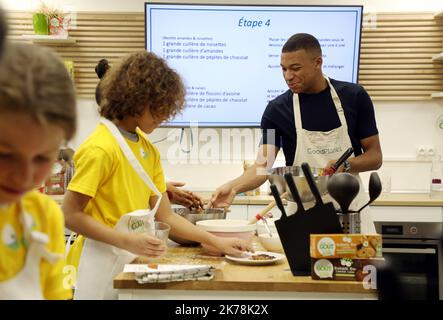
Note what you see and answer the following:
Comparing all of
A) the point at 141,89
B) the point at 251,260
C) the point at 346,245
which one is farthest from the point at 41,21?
the point at 346,245

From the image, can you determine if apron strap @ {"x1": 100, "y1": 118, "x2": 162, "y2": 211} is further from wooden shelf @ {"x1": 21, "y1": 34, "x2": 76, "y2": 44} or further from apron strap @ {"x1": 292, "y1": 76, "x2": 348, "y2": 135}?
wooden shelf @ {"x1": 21, "y1": 34, "x2": 76, "y2": 44}

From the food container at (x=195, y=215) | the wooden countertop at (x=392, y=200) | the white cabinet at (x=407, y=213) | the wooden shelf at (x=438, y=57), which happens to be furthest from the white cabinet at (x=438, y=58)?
the food container at (x=195, y=215)

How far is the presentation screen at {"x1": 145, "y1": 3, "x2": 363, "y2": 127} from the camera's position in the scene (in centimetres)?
351

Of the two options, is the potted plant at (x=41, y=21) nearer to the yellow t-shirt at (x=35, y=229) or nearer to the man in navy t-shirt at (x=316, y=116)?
the man in navy t-shirt at (x=316, y=116)

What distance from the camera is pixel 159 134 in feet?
12.3

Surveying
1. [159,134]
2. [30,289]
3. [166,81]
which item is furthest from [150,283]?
[159,134]

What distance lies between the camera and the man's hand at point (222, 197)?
223 centimetres

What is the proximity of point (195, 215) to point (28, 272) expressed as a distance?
3.82 feet

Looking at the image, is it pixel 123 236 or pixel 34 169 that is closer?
pixel 34 169

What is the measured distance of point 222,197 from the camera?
7.46ft
